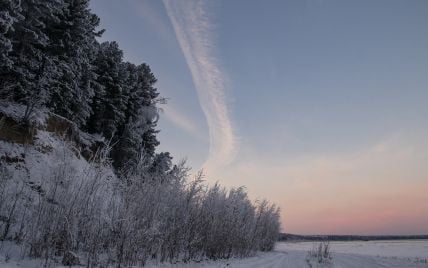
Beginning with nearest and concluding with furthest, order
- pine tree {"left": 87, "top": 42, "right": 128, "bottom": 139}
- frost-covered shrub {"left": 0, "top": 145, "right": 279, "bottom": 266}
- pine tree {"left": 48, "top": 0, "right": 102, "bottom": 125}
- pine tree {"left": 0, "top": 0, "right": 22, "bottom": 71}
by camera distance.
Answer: frost-covered shrub {"left": 0, "top": 145, "right": 279, "bottom": 266}, pine tree {"left": 0, "top": 0, "right": 22, "bottom": 71}, pine tree {"left": 48, "top": 0, "right": 102, "bottom": 125}, pine tree {"left": 87, "top": 42, "right": 128, "bottom": 139}

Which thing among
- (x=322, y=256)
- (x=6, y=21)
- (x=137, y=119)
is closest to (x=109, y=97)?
(x=137, y=119)

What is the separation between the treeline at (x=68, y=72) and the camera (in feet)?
60.6

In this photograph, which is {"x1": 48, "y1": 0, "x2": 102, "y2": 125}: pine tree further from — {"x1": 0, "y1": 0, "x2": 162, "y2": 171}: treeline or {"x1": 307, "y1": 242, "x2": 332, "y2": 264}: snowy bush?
{"x1": 307, "y1": 242, "x2": 332, "y2": 264}: snowy bush

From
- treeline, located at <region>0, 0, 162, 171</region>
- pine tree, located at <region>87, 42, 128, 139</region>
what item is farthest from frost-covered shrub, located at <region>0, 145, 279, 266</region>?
pine tree, located at <region>87, 42, 128, 139</region>

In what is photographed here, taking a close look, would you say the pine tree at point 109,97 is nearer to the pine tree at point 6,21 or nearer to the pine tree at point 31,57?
the pine tree at point 31,57

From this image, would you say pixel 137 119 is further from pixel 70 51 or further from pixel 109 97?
pixel 70 51

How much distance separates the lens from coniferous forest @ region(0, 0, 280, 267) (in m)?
10.1

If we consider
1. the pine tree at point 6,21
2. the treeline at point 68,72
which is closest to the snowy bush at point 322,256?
the treeline at point 68,72

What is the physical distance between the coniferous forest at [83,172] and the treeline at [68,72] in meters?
0.07

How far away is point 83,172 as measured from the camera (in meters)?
10.9

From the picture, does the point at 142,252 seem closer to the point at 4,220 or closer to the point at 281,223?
the point at 4,220

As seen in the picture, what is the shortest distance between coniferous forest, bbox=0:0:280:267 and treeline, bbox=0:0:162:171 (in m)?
0.07

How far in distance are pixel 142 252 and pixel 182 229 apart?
3.28 metres

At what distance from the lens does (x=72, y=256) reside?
920 centimetres
